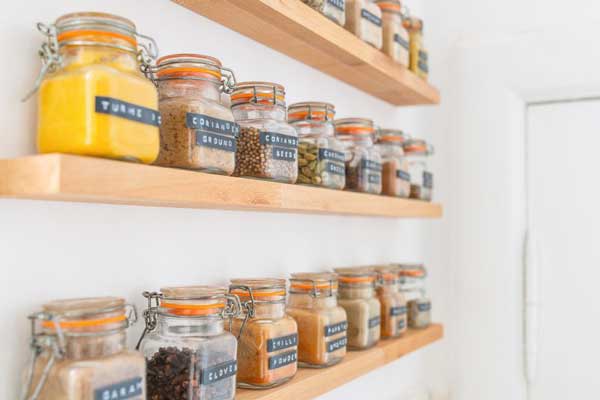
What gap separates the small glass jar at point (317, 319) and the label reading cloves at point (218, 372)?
0.93 ft

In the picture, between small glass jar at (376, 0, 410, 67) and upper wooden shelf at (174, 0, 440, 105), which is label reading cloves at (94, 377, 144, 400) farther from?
small glass jar at (376, 0, 410, 67)

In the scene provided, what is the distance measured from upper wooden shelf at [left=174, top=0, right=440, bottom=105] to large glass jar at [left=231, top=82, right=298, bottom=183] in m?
0.13

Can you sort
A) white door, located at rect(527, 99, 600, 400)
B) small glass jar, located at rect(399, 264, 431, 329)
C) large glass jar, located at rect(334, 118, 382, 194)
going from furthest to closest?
1. white door, located at rect(527, 99, 600, 400)
2. small glass jar, located at rect(399, 264, 431, 329)
3. large glass jar, located at rect(334, 118, 382, 194)

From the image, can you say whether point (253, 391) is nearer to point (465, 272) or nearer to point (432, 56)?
point (465, 272)

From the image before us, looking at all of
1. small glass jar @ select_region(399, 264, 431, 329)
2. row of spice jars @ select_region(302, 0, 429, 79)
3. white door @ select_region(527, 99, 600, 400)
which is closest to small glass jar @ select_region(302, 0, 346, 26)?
row of spice jars @ select_region(302, 0, 429, 79)

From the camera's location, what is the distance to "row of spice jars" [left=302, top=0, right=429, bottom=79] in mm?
1274

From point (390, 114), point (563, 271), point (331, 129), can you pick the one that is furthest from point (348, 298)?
point (563, 271)

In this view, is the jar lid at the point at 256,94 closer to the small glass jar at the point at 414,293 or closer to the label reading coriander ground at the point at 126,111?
the label reading coriander ground at the point at 126,111

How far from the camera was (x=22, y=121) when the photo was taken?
83cm

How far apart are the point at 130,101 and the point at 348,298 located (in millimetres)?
758

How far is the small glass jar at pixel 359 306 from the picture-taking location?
1.35 metres

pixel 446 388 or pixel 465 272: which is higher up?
pixel 465 272

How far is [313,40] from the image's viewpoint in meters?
1.24

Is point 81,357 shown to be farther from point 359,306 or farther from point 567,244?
point 567,244
